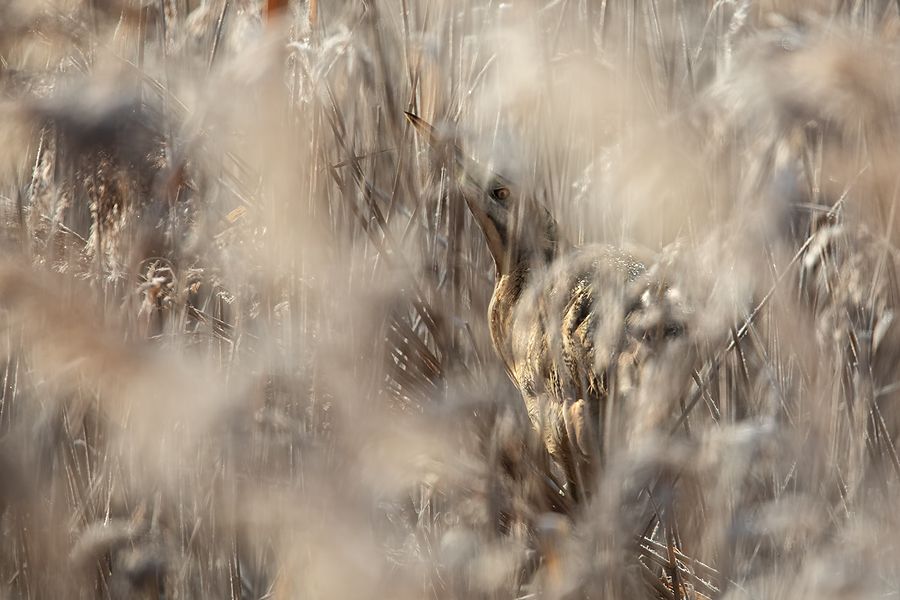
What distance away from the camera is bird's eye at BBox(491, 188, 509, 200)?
790 mm

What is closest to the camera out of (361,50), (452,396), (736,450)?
(736,450)

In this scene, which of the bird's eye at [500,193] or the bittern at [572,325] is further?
the bird's eye at [500,193]

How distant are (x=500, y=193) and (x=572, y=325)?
157mm

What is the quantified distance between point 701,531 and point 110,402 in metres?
0.60

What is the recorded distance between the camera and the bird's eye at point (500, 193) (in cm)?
79

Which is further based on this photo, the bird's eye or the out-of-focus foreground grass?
the bird's eye

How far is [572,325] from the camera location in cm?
75

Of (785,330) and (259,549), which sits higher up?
(785,330)

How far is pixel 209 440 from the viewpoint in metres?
0.76

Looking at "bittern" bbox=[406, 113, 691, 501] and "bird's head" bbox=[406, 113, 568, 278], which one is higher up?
"bird's head" bbox=[406, 113, 568, 278]

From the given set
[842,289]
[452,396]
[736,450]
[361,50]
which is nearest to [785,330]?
[842,289]

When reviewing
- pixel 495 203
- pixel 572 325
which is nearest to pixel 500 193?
pixel 495 203

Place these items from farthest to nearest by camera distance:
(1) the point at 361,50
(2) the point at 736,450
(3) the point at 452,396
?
(1) the point at 361,50, (3) the point at 452,396, (2) the point at 736,450

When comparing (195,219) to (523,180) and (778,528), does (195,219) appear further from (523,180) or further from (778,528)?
(778,528)
